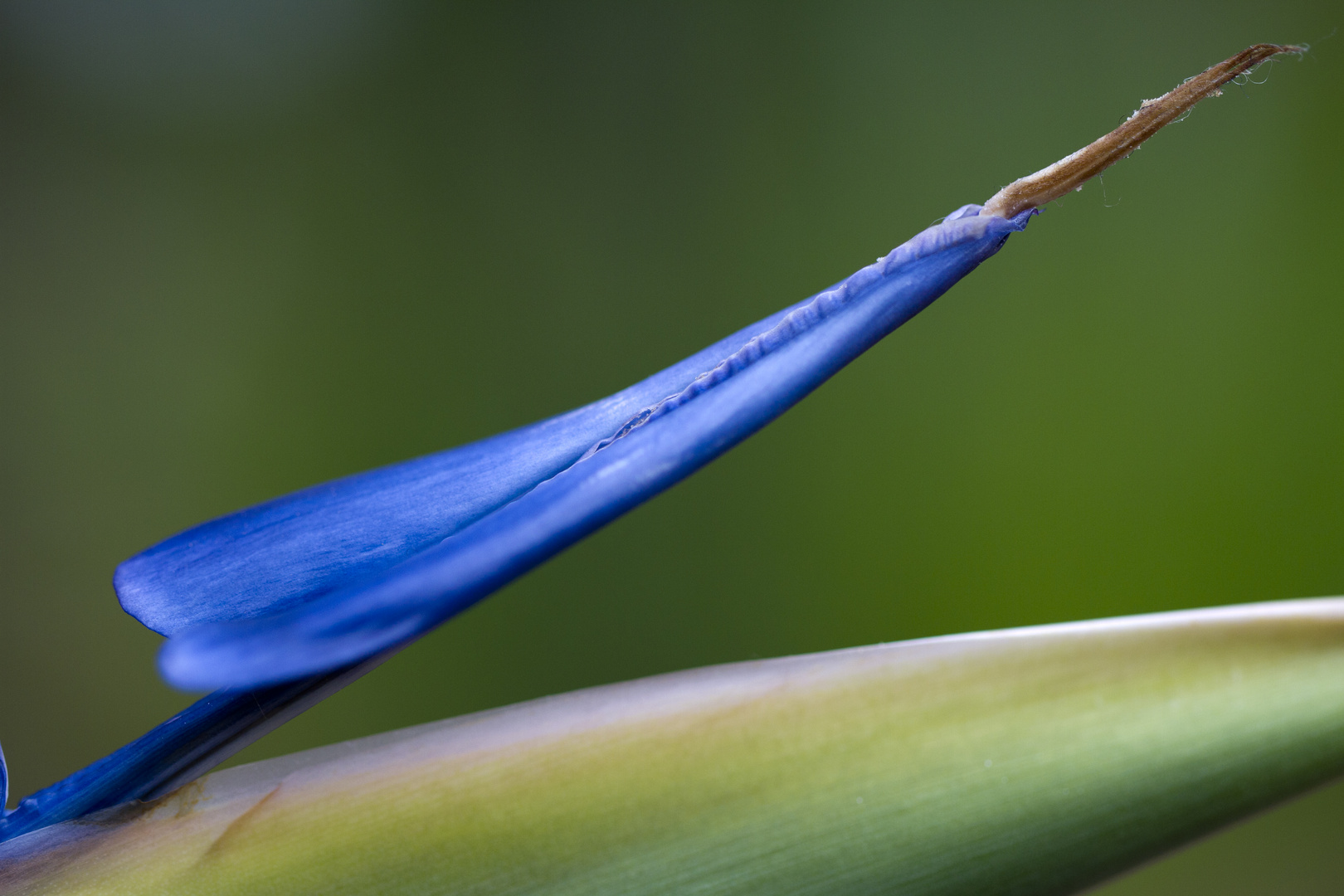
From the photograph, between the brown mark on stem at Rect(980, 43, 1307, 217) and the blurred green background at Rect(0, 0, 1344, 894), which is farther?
the blurred green background at Rect(0, 0, 1344, 894)

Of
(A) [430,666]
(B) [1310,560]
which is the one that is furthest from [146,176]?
(B) [1310,560]

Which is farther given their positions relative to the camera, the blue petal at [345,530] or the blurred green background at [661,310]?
the blurred green background at [661,310]

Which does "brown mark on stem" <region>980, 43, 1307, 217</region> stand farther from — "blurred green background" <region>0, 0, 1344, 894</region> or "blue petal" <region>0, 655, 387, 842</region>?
"blurred green background" <region>0, 0, 1344, 894</region>

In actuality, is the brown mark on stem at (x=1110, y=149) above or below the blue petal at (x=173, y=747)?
above

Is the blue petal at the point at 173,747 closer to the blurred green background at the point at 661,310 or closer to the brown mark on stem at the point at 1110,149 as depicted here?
the brown mark on stem at the point at 1110,149

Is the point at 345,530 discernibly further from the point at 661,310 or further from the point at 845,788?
the point at 661,310

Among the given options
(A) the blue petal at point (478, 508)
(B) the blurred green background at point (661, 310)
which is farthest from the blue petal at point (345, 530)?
(B) the blurred green background at point (661, 310)

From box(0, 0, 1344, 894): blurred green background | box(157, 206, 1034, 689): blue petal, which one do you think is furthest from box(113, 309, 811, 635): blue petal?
box(0, 0, 1344, 894): blurred green background
